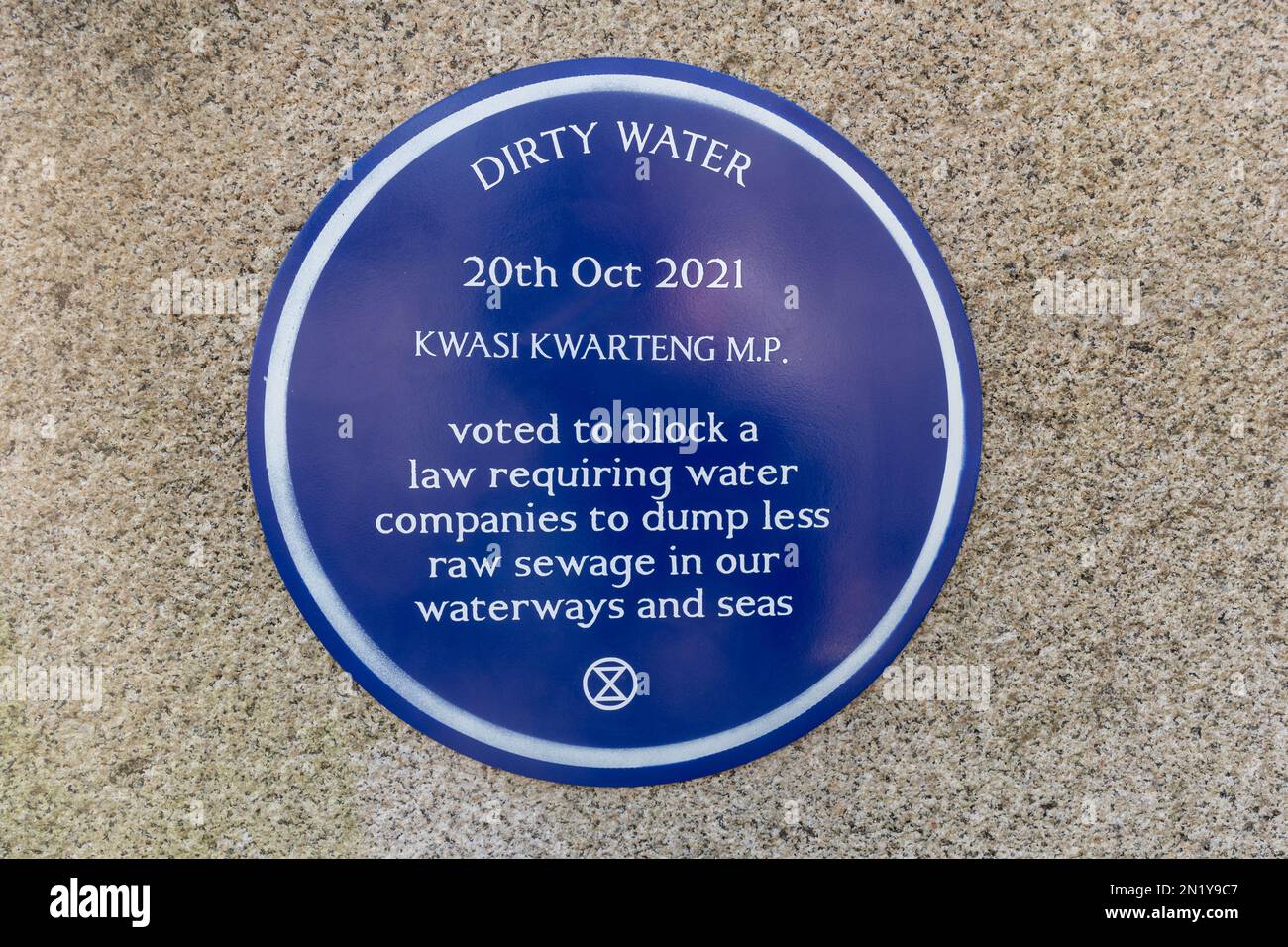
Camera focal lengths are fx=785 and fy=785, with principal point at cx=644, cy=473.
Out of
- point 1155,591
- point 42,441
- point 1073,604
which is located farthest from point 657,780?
point 42,441

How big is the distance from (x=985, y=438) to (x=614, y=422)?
3.38ft

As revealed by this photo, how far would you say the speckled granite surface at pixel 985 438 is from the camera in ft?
6.84

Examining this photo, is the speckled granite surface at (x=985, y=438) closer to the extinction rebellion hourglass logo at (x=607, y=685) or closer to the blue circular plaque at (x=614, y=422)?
the blue circular plaque at (x=614, y=422)

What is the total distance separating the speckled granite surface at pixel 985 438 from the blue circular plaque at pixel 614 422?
0.45ft

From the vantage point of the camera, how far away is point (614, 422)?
206cm

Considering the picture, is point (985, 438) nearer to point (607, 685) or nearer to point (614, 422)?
point (614, 422)

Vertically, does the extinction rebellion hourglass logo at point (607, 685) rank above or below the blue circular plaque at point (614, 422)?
below

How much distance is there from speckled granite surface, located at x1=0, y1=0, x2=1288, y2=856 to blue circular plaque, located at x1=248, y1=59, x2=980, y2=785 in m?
0.14

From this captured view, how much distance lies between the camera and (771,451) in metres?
2.09

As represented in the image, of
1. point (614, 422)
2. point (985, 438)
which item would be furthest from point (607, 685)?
point (985, 438)

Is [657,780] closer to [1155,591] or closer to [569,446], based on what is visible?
[569,446]

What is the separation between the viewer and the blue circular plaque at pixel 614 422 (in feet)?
6.69

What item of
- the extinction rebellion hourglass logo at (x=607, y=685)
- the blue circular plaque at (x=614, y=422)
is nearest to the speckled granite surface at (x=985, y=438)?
the blue circular plaque at (x=614, y=422)

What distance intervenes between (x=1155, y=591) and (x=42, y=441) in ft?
9.99
